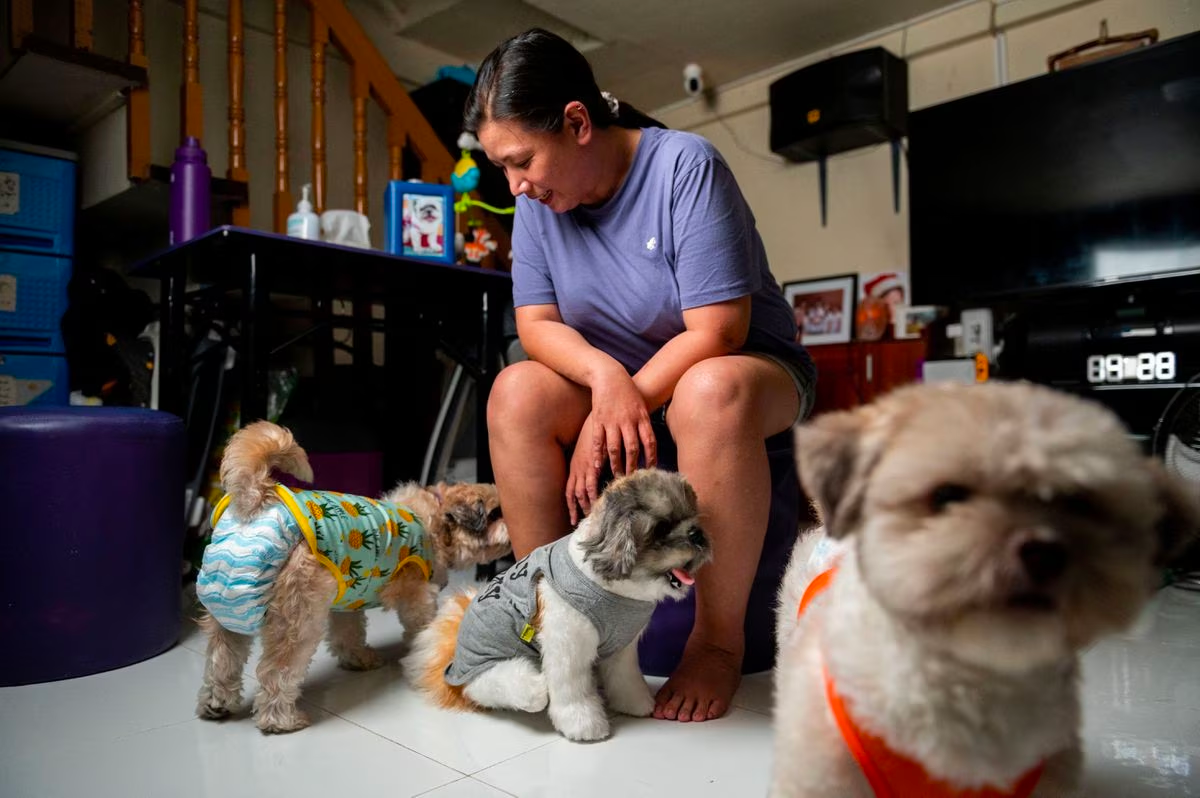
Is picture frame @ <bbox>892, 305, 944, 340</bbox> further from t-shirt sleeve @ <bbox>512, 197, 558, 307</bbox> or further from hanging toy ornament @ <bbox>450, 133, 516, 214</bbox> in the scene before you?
t-shirt sleeve @ <bbox>512, 197, 558, 307</bbox>

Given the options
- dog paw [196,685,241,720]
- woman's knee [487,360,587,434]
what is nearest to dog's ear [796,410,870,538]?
woman's knee [487,360,587,434]

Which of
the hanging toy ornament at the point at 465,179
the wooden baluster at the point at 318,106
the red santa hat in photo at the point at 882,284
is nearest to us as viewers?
the hanging toy ornament at the point at 465,179

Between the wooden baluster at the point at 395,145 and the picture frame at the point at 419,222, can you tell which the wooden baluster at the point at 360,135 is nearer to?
the wooden baluster at the point at 395,145

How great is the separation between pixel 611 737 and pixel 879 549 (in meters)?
0.74

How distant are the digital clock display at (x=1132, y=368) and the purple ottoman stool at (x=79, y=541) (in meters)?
2.84

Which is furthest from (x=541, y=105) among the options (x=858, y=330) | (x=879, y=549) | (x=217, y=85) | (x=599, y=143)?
(x=858, y=330)

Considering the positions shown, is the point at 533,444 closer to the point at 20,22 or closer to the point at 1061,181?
the point at 20,22

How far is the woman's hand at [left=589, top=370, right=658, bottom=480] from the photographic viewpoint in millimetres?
1221

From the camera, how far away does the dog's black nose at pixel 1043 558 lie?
1.51 feet

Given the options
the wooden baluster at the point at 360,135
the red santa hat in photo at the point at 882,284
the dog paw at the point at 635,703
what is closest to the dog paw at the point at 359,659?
the dog paw at the point at 635,703

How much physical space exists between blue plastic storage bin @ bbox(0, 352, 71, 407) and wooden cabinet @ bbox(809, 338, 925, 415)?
9.41ft

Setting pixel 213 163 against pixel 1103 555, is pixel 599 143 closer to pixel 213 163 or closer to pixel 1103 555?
pixel 1103 555

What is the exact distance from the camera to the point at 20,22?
2.08 m

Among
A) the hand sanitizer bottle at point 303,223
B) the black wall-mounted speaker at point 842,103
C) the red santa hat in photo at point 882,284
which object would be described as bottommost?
the hand sanitizer bottle at point 303,223
